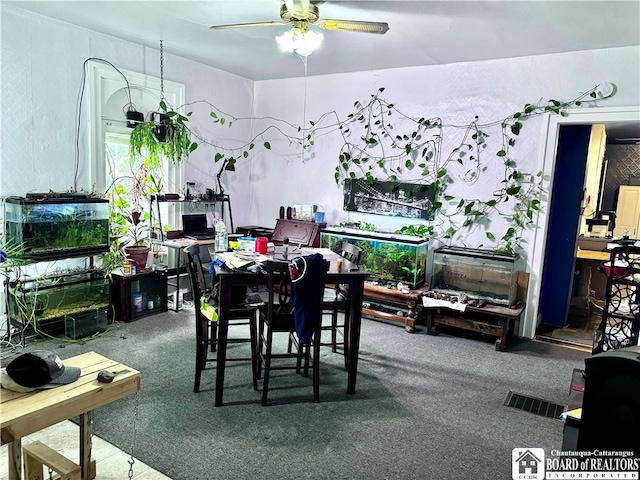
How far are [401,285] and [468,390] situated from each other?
148 cm

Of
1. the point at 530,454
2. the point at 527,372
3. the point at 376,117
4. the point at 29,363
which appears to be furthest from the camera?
the point at 376,117

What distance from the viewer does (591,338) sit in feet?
14.3

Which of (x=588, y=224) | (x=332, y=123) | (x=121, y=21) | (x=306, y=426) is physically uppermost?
(x=121, y=21)

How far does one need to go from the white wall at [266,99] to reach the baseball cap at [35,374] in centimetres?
249

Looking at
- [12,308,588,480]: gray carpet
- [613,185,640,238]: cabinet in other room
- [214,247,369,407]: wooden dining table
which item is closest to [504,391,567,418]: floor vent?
[12,308,588,480]: gray carpet

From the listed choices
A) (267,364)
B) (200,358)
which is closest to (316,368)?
(267,364)

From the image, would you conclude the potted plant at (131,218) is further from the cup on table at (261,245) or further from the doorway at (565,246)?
the doorway at (565,246)

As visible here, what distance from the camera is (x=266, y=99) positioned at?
583 cm

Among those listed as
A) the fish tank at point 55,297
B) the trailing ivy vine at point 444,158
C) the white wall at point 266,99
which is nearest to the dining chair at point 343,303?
the trailing ivy vine at point 444,158

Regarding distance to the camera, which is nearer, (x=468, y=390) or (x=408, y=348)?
(x=468, y=390)

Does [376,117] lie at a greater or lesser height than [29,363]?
greater

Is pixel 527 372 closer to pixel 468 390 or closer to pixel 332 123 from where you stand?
pixel 468 390

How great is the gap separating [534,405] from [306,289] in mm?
1740

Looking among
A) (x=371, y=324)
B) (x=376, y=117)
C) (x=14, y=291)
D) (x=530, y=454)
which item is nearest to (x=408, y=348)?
(x=371, y=324)
